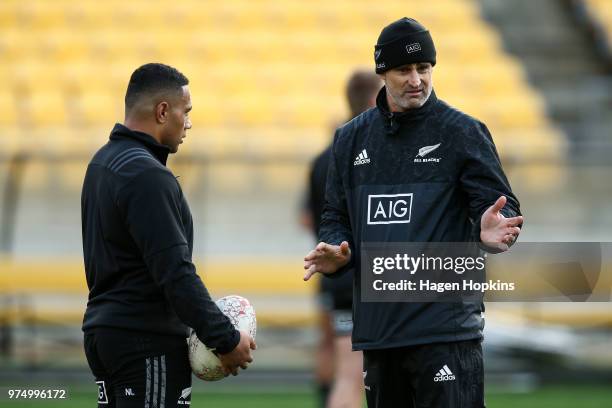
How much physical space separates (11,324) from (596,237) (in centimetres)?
596

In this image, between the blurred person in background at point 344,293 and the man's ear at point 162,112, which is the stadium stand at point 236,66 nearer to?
the blurred person in background at point 344,293

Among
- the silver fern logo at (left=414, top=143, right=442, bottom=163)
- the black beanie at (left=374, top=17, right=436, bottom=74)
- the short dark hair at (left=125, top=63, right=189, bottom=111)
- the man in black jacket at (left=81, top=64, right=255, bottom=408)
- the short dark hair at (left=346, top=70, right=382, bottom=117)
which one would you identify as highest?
the short dark hair at (left=346, top=70, right=382, bottom=117)

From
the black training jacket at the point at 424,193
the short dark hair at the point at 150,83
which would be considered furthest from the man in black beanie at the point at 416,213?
the short dark hair at the point at 150,83

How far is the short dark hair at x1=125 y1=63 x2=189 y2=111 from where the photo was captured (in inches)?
185

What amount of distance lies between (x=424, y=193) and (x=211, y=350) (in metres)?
1.10

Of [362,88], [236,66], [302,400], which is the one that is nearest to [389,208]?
[362,88]

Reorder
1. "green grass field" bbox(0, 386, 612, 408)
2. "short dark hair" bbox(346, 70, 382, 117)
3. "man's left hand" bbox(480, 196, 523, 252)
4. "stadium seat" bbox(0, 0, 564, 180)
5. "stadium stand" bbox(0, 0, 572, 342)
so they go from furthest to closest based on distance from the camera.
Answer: "stadium seat" bbox(0, 0, 564, 180), "stadium stand" bbox(0, 0, 572, 342), "green grass field" bbox(0, 386, 612, 408), "short dark hair" bbox(346, 70, 382, 117), "man's left hand" bbox(480, 196, 523, 252)

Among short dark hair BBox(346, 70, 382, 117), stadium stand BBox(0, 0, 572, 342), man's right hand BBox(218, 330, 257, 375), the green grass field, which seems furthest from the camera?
stadium stand BBox(0, 0, 572, 342)

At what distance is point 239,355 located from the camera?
452 centimetres

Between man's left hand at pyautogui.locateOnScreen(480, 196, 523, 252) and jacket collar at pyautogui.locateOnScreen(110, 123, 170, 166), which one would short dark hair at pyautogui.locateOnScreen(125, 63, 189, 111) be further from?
man's left hand at pyautogui.locateOnScreen(480, 196, 523, 252)

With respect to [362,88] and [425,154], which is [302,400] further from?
[425,154]

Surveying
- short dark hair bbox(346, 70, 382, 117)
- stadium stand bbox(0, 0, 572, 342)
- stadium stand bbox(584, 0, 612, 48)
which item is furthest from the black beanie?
stadium stand bbox(584, 0, 612, 48)

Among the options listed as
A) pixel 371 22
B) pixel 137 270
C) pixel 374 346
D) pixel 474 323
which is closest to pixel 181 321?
pixel 137 270

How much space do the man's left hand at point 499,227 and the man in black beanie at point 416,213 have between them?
88 millimetres
